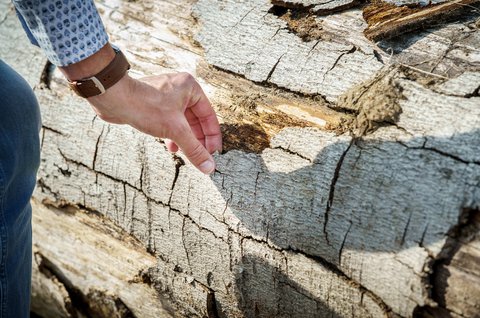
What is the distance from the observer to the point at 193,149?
172 cm

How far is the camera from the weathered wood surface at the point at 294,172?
1502 mm

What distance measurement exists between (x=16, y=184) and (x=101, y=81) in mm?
490

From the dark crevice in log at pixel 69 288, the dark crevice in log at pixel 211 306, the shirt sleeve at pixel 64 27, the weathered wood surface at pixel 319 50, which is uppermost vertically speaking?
the shirt sleeve at pixel 64 27

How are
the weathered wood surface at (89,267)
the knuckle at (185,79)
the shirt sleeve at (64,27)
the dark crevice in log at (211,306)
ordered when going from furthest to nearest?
the weathered wood surface at (89,267), the dark crevice in log at (211,306), the knuckle at (185,79), the shirt sleeve at (64,27)

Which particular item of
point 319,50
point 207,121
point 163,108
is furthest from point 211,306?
point 319,50

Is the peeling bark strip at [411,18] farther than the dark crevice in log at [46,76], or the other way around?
the dark crevice in log at [46,76]

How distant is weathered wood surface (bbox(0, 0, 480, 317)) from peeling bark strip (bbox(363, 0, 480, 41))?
0.05 metres

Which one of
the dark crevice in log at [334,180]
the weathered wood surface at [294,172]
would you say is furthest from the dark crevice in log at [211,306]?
the dark crevice in log at [334,180]

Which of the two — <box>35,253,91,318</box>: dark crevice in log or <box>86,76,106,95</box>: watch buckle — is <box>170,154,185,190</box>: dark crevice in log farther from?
<box>35,253,91,318</box>: dark crevice in log

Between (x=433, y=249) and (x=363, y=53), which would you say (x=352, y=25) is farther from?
(x=433, y=249)

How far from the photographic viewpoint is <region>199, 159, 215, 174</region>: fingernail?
179 centimetres

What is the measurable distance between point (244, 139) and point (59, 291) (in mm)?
1273

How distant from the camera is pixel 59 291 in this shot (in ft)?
7.97

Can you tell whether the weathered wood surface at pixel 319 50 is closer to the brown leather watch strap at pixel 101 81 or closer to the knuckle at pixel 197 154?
the knuckle at pixel 197 154
